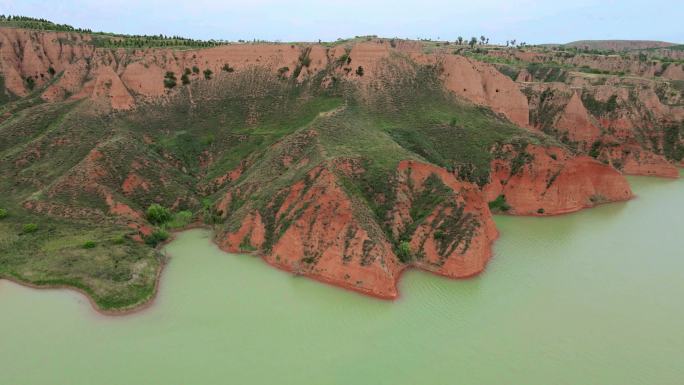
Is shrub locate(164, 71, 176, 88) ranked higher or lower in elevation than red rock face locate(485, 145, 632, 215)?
higher

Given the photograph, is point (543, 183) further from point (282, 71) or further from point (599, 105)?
point (282, 71)

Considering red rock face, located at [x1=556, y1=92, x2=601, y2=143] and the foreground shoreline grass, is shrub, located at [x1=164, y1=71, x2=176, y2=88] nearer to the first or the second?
the foreground shoreline grass

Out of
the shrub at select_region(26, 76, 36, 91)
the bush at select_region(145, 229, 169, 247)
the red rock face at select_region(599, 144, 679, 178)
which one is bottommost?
the bush at select_region(145, 229, 169, 247)

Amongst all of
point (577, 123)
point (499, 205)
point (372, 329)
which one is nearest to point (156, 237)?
point (372, 329)

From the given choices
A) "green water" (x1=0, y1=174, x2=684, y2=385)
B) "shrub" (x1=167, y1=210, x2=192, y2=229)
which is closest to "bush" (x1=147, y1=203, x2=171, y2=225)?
"shrub" (x1=167, y1=210, x2=192, y2=229)

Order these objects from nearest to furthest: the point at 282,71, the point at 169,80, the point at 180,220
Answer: the point at 180,220 < the point at 169,80 < the point at 282,71

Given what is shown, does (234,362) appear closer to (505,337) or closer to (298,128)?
(505,337)

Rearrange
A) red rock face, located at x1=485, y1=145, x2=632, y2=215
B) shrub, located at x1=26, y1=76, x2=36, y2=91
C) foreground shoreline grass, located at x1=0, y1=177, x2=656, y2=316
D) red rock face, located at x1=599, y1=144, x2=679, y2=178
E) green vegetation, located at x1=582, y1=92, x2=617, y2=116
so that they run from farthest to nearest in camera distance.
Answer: green vegetation, located at x1=582, y1=92, x2=617, y2=116
red rock face, located at x1=599, y1=144, x2=679, y2=178
shrub, located at x1=26, y1=76, x2=36, y2=91
red rock face, located at x1=485, y1=145, x2=632, y2=215
foreground shoreline grass, located at x1=0, y1=177, x2=656, y2=316
